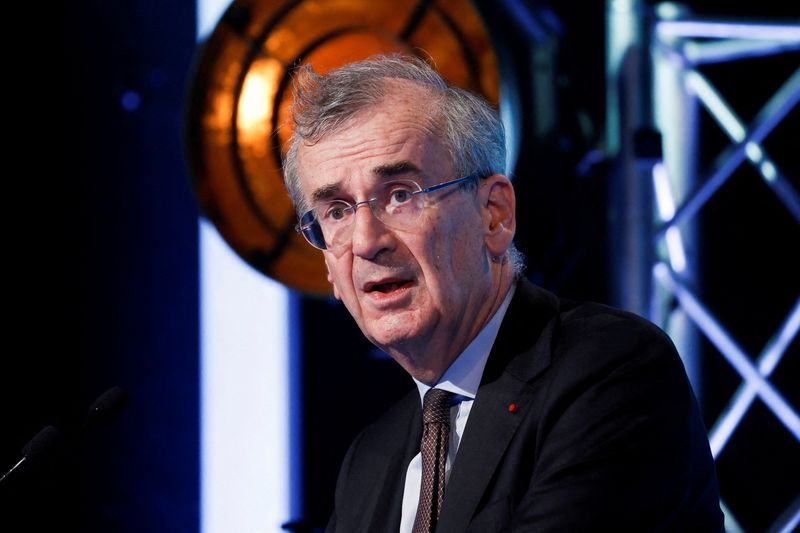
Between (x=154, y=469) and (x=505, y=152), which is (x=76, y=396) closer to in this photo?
(x=154, y=469)

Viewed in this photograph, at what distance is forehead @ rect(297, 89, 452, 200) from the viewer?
1.69 meters

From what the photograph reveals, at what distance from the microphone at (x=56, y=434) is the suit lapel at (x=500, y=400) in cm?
59

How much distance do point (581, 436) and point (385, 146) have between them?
639mm

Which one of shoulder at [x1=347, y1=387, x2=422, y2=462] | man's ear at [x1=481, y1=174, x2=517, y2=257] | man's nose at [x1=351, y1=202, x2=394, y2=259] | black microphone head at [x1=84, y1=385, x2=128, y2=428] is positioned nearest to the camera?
black microphone head at [x1=84, y1=385, x2=128, y2=428]

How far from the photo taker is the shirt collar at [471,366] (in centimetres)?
174

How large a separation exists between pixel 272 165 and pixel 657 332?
118cm

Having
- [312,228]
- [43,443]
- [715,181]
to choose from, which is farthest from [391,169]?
[715,181]

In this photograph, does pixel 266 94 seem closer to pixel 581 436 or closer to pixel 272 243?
pixel 272 243

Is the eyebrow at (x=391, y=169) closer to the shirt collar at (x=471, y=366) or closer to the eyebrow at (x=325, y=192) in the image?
the eyebrow at (x=325, y=192)

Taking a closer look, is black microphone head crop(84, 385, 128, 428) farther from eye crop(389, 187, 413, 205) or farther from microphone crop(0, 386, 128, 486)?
eye crop(389, 187, 413, 205)

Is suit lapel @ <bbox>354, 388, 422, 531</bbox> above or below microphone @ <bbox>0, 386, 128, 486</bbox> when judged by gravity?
below

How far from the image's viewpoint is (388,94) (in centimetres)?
174

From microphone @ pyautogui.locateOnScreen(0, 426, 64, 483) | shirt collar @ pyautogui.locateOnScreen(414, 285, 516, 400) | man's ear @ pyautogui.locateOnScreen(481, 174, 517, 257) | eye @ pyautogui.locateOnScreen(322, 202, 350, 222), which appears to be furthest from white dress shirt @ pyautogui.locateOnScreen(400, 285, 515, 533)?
microphone @ pyautogui.locateOnScreen(0, 426, 64, 483)

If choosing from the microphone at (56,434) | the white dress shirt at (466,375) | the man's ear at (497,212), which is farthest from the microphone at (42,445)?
the man's ear at (497,212)
